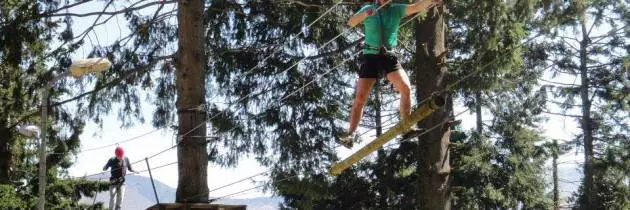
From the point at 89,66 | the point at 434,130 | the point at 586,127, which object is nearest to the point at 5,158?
the point at 89,66

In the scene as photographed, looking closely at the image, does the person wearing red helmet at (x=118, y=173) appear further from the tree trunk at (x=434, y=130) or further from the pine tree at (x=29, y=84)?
the tree trunk at (x=434, y=130)

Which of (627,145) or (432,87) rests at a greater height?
(627,145)

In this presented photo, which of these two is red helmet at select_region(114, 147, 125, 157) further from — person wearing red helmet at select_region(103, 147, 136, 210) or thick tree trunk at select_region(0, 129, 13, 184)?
thick tree trunk at select_region(0, 129, 13, 184)

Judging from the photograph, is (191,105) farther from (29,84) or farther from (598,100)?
(598,100)

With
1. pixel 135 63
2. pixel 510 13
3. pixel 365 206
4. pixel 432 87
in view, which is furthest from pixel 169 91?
pixel 365 206

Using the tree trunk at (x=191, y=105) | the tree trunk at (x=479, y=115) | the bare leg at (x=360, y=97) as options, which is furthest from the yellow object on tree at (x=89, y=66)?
the tree trunk at (x=479, y=115)

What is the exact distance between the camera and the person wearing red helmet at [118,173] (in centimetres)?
1259

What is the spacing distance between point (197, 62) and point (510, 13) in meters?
4.69

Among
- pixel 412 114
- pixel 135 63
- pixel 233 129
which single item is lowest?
pixel 412 114

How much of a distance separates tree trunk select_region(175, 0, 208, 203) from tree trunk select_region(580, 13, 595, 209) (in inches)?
750

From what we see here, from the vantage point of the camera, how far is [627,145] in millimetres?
26953

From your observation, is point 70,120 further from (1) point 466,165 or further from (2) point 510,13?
(1) point 466,165

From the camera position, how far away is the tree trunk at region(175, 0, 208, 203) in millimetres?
10898

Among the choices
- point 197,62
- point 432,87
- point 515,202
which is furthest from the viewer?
point 515,202
